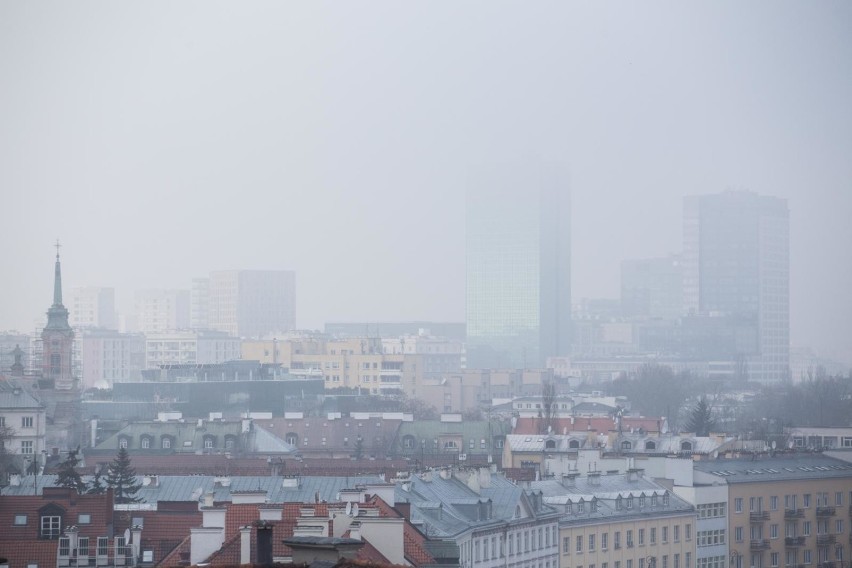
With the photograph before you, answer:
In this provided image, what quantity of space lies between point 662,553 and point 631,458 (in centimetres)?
1047

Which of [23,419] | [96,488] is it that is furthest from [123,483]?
[23,419]

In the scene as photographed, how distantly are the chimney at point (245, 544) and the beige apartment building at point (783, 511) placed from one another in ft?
108

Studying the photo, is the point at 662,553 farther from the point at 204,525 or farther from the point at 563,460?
the point at 204,525

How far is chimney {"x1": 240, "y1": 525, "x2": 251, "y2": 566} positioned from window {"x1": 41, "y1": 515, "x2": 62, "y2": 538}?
10828 mm

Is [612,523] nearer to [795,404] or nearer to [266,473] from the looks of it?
[266,473]

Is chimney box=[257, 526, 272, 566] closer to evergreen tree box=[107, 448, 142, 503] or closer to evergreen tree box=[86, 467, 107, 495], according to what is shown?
evergreen tree box=[86, 467, 107, 495]

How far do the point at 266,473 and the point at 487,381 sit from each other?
119 meters

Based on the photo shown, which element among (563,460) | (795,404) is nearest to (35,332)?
(795,404)

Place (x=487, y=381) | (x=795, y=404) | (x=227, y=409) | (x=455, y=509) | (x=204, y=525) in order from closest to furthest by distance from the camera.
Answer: (x=204, y=525), (x=455, y=509), (x=227, y=409), (x=795, y=404), (x=487, y=381)

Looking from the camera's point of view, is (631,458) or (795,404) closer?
(631,458)

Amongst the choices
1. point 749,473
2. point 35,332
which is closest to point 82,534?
point 749,473

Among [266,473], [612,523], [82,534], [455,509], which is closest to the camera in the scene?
[82,534]

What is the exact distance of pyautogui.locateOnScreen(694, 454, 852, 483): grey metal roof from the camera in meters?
69.6

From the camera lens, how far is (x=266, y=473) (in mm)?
64625
